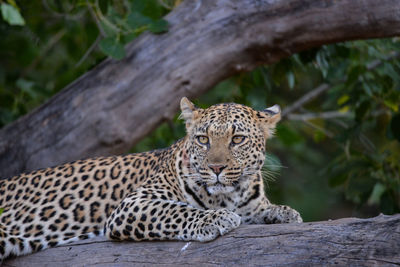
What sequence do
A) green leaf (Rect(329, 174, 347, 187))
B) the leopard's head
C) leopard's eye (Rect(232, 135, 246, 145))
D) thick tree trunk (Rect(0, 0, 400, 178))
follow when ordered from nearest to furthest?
the leopard's head
leopard's eye (Rect(232, 135, 246, 145))
thick tree trunk (Rect(0, 0, 400, 178))
green leaf (Rect(329, 174, 347, 187))

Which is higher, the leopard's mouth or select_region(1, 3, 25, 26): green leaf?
select_region(1, 3, 25, 26): green leaf

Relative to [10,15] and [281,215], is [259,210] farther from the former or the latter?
[10,15]

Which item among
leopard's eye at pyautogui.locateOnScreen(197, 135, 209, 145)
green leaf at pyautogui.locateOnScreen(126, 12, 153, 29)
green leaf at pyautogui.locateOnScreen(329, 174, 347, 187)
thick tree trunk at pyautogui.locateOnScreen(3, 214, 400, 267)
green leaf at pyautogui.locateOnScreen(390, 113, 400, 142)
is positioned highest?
green leaf at pyautogui.locateOnScreen(126, 12, 153, 29)

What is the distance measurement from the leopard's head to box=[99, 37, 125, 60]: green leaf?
195cm

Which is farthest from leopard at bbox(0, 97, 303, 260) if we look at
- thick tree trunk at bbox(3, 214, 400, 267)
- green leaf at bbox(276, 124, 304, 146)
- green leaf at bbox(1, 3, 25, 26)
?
green leaf at bbox(276, 124, 304, 146)

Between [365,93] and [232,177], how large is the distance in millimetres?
4647

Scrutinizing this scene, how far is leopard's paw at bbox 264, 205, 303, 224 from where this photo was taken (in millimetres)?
7141

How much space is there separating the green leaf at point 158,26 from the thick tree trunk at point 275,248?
3.25 m

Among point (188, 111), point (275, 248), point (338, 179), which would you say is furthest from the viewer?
point (338, 179)

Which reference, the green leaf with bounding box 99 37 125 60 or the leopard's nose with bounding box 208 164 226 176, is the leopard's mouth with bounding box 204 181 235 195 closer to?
the leopard's nose with bounding box 208 164 226 176

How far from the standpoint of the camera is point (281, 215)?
721 centimetres

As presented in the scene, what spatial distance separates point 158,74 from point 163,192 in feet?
7.75

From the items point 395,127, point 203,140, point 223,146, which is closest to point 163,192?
point 203,140

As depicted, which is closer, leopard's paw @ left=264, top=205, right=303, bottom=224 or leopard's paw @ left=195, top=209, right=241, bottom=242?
leopard's paw @ left=195, top=209, right=241, bottom=242
